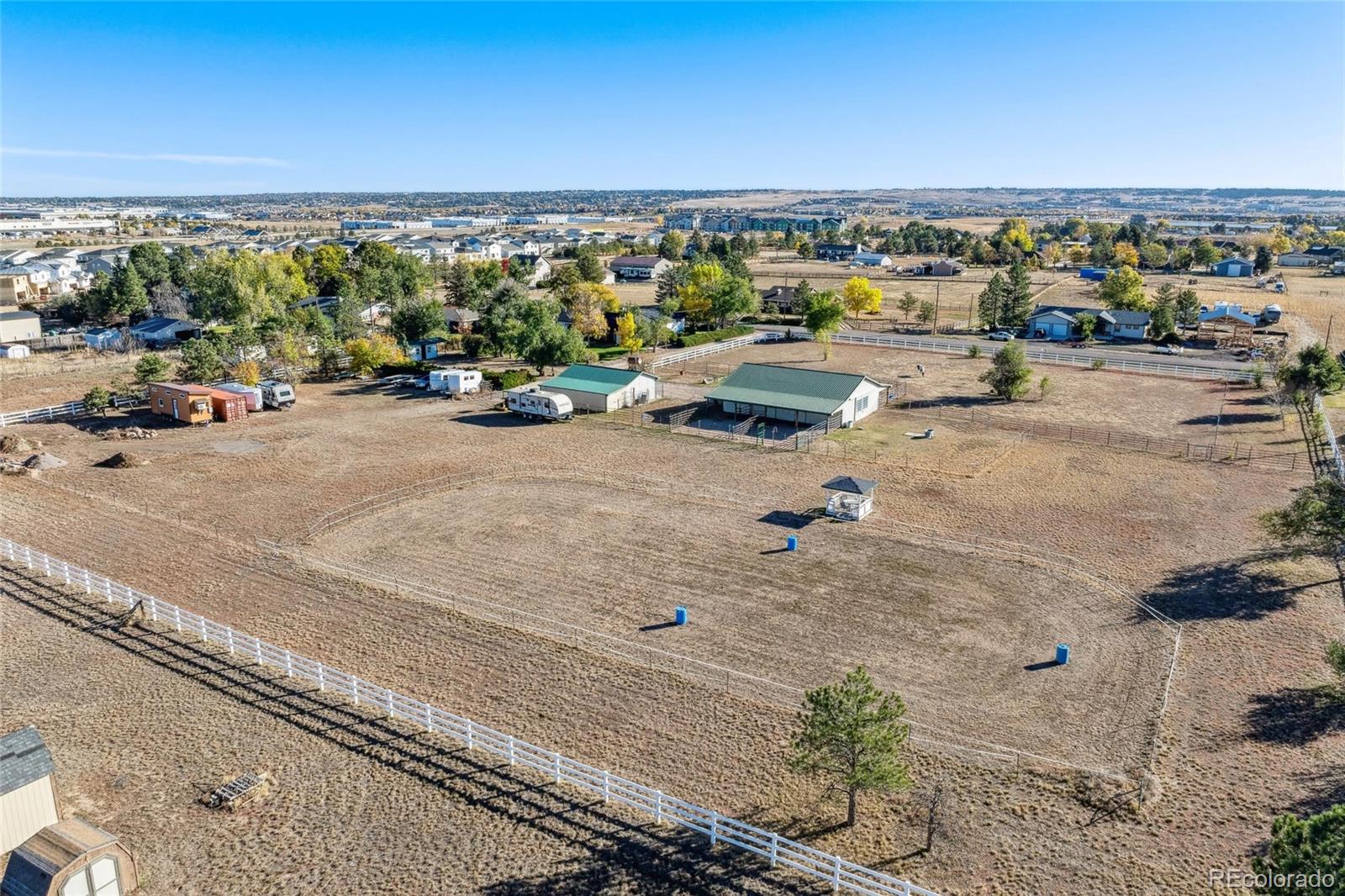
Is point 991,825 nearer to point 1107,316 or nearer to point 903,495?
point 903,495

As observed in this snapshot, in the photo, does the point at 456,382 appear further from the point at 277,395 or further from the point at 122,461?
the point at 122,461

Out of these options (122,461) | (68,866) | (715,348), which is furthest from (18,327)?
(68,866)

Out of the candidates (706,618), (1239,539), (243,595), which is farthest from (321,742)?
(1239,539)

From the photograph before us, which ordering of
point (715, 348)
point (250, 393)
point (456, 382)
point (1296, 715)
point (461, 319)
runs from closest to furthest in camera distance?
point (1296, 715) → point (250, 393) → point (456, 382) → point (715, 348) → point (461, 319)

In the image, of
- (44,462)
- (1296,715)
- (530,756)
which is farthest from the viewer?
(44,462)

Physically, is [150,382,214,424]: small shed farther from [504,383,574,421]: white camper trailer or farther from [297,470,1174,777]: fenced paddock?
[297,470,1174,777]: fenced paddock
